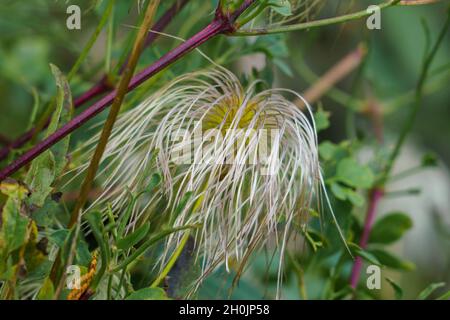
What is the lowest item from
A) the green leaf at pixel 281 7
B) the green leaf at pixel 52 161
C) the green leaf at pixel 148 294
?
the green leaf at pixel 148 294

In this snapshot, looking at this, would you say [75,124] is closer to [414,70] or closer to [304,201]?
[304,201]

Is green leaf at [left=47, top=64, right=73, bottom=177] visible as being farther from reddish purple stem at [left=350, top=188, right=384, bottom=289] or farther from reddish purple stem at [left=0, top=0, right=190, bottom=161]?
reddish purple stem at [left=350, top=188, right=384, bottom=289]

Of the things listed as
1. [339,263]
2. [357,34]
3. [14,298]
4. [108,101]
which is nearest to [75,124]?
[108,101]

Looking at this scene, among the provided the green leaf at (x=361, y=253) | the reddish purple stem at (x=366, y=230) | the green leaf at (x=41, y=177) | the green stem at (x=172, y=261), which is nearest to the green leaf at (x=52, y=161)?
the green leaf at (x=41, y=177)

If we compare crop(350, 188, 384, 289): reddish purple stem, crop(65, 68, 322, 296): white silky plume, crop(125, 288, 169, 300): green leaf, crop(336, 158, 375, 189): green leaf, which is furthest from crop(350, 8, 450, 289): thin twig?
crop(125, 288, 169, 300): green leaf

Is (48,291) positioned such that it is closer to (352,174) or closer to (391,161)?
(352,174)

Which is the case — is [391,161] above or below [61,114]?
above

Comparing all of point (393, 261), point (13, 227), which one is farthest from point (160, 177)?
point (393, 261)

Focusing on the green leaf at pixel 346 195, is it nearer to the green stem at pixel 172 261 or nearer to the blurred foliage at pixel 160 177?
the blurred foliage at pixel 160 177
